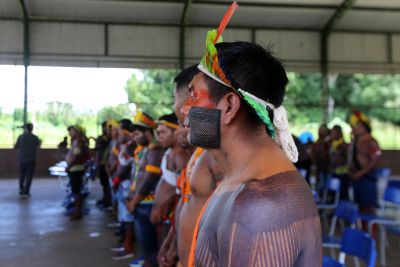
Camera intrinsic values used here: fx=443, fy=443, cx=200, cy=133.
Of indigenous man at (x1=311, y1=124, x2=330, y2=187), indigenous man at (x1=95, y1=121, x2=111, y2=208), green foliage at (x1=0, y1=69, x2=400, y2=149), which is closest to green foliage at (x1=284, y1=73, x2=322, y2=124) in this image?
green foliage at (x1=0, y1=69, x2=400, y2=149)

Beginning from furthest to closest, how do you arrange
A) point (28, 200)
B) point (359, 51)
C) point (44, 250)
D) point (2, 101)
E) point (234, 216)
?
1. point (359, 51)
2. point (2, 101)
3. point (28, 200)
4. point (44, 250)
5. point (234, 216)

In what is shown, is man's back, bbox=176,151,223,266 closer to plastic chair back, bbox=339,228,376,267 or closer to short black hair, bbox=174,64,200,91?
short black hair, bbox=174,64,200,91

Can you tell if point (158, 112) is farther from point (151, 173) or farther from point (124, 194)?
point (151, 173)

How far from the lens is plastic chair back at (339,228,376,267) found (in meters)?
2.80

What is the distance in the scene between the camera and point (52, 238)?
628 cm

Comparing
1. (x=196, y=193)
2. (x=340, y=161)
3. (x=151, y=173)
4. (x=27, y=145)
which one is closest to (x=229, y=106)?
(x=196, y=193)

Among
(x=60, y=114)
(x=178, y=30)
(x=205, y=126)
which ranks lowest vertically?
(x=205, y=126)

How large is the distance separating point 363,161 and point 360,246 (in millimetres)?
3328

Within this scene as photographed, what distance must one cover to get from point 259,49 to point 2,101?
1465 cm

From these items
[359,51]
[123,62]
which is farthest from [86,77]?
[359,51]

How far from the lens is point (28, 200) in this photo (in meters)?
9.74

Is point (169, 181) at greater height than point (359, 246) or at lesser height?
greater

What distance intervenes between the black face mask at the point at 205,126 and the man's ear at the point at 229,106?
0.02 meters

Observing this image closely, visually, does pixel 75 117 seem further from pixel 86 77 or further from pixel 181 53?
pixel 181 53
